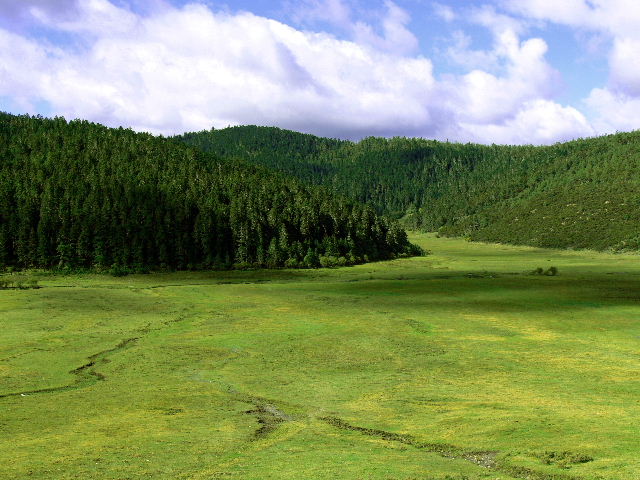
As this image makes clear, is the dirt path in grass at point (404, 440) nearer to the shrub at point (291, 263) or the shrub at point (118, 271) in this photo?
the shrub at point (118, 271)

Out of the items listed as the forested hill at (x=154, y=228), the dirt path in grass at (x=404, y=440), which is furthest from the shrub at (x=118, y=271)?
the dirt path in grass at (x=404, y=440)

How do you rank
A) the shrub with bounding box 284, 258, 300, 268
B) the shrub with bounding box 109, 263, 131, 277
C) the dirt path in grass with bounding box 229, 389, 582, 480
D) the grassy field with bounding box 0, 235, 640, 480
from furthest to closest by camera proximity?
the shrub with bounding box 284, 258, 300, 268, the shrub with bounding box 109, 263, 131, 277, the grassy field with bounding box 0, 235, 640, 480, the dirt path in grass with bounding box 229, 389, 582, 480

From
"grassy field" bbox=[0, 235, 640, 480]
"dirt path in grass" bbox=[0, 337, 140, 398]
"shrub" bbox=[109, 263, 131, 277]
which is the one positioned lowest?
"dirt path in grass" bbox=[0, 337, 140, 398]

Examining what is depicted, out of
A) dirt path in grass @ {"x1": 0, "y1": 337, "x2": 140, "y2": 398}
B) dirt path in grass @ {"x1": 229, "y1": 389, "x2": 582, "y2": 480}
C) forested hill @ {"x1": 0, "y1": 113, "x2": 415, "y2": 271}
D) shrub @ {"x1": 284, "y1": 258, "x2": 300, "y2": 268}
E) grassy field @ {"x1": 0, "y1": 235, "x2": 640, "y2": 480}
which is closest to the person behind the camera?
dirt path in grass @ {"x1": 229, "y1": 389, "x2": 582, "y2": 480}

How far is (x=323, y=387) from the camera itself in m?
44.6

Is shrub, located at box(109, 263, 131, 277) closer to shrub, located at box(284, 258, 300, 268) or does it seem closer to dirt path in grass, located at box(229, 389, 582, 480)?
shrub, located at box(284, 258, 300, 268)

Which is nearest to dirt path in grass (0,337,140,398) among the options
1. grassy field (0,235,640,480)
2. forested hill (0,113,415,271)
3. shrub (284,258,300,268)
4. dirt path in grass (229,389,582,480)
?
grassy field (0,235,640,480)

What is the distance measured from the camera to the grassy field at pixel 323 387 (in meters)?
27.8

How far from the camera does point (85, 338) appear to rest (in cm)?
6519

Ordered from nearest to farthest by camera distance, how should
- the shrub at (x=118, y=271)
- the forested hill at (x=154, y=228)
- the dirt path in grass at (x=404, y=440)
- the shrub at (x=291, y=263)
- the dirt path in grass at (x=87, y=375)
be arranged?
the dirt path in grass at (x=404, y=440)
the dirt path in grass at (x=87, y=375)
the shrub at (x=118, y=271)
the forested hill at (x=154, y=228)
the shrub at (x=291, y=263)

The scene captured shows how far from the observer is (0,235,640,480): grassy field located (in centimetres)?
2777

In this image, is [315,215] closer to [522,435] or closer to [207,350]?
[207,350]

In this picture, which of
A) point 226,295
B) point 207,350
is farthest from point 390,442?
point 226,295

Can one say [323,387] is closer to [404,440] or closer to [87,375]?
[404,440]
